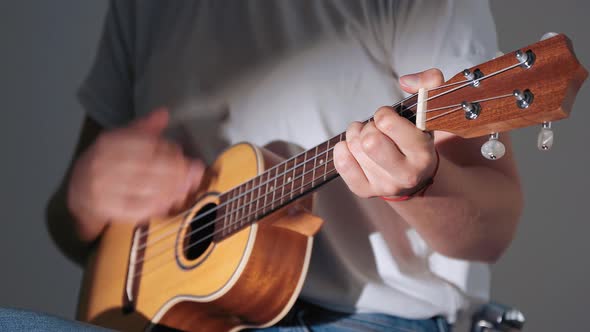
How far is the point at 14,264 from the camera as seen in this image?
1853mm

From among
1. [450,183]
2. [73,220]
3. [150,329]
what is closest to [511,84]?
[450,183]

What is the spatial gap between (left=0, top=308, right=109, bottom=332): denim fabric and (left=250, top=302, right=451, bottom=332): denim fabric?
321 mm

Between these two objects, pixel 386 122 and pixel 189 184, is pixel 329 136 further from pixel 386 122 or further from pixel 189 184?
pixel 386 122

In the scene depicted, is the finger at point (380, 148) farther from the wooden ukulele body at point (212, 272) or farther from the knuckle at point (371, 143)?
the wooden ukulele body at point (212, 272)

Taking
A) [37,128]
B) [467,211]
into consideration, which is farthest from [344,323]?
[37,128]

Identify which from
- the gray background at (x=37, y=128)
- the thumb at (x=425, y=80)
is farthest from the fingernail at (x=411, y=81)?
the gray background at (x=37, y=128)

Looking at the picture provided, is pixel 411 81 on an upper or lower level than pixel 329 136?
upper

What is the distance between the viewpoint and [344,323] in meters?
0.96

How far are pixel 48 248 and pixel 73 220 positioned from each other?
649mm

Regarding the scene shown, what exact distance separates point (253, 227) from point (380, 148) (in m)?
0.29

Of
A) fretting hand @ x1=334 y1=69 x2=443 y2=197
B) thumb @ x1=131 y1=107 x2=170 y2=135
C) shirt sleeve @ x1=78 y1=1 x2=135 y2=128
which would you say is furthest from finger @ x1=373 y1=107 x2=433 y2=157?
shirt sleeve @ x1=78 y1=1 x2=135 y2=128

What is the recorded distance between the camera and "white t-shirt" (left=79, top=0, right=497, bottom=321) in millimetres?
938

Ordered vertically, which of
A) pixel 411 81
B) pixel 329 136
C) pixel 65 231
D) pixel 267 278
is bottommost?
pixel 65 231

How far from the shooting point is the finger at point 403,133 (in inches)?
25.7
